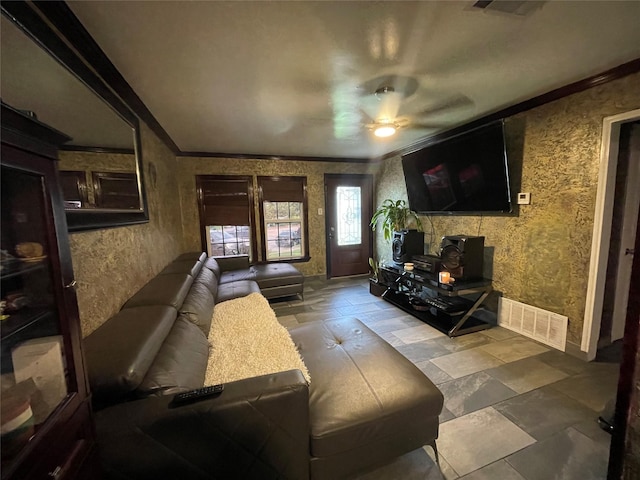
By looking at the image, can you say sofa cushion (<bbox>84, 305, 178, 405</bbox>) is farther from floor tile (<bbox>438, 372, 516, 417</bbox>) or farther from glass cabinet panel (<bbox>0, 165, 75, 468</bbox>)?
floor tile (<bbox>438, 372, 516, 417</bbox>)

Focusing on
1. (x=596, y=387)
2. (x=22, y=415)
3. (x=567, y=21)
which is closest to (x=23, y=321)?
(x=22, y=415)

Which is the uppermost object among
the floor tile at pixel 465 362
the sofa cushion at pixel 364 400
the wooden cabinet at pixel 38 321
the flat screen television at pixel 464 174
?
the flat screen television at pixel 464 174

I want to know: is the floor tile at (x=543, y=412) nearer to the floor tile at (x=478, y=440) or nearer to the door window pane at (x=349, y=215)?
the floor tile at (x=478, y=440)

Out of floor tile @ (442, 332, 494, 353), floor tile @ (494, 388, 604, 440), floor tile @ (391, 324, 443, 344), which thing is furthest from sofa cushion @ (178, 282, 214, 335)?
floor tile @ (442, 332, 494, 353)

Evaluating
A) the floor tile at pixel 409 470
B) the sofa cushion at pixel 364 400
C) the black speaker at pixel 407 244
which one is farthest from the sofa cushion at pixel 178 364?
the black speaker at pixel 407 244

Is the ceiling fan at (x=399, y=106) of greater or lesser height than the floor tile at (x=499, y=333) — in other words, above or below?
above

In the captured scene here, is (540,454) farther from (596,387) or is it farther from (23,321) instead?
(23,321)

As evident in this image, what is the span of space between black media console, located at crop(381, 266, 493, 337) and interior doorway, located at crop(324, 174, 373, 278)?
1583 millimetres

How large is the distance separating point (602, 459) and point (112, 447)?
2275mm

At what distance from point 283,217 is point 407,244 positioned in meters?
2.28

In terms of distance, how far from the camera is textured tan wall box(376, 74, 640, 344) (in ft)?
6.85

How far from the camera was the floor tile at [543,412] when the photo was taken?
1551mm

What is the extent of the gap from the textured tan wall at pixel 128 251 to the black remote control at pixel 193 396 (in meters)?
0.77

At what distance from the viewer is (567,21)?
4.62 feet
